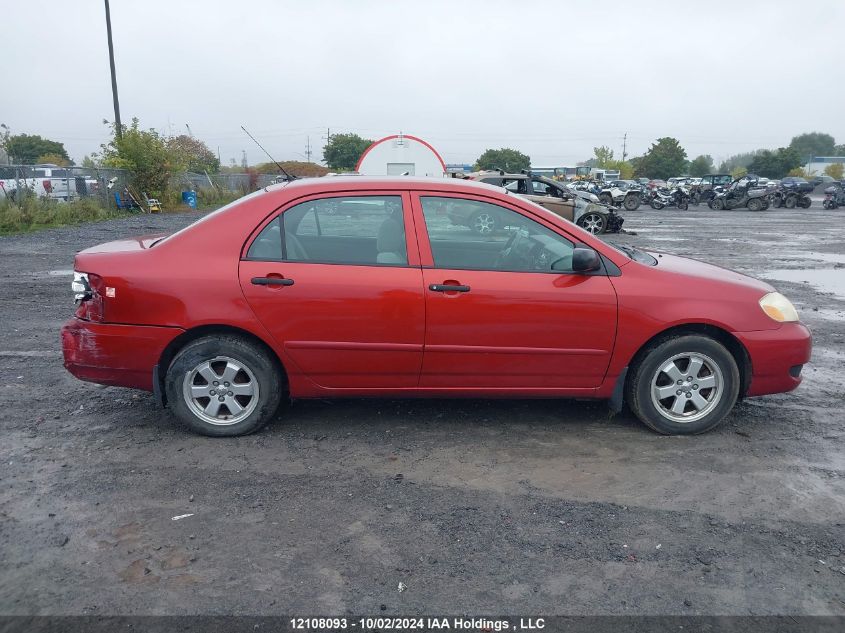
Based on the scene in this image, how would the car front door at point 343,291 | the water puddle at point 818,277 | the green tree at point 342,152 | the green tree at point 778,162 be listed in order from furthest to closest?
the green tree at point 342,152 < the green tree at point 778,162 < the water puddle at point 818,277 < the car front door at point 343,291

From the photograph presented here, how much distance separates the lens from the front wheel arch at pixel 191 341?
4.17m

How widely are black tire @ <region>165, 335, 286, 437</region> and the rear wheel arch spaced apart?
2298mm

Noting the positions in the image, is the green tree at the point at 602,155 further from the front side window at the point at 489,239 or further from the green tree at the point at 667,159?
the front side window at the point at 489,239

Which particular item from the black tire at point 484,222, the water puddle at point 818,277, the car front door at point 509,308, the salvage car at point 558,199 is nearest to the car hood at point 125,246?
the car front door at point 509,308

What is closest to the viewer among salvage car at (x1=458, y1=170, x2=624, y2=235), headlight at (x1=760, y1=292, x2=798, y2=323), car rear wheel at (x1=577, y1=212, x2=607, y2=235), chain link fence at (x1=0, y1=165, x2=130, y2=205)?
headlight at (x1=760, y1=292, x2=798, y2=323)

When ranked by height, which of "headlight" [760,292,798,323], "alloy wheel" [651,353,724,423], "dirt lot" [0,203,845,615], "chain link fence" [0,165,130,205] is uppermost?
"chain link fence" [0,165,130,205]

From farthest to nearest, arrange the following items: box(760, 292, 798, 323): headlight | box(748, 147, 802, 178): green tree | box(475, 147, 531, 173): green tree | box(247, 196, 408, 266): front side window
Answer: box(475, 147, 531, 173): green tree < box(748, 147, 802, 178): green tree < box(760, 292, 798, 323): headlight < box(247, 196, 408, 266): front side window

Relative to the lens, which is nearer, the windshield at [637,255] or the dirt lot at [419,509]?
the dirt lot at [419,509]

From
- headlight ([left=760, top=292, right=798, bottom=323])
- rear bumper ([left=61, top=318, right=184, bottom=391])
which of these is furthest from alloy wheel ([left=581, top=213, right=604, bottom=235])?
rear bumper ([left=61, top=318, right=184, bottom=391])

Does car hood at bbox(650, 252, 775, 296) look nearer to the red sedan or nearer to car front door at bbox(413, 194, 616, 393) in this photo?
the red sedan

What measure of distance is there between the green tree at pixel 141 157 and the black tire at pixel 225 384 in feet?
85.7

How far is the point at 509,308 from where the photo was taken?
4129 mm

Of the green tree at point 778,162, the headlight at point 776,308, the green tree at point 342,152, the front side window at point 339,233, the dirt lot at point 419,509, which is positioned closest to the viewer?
the dirt lot at point 419,509

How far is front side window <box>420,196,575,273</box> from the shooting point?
4.23m
